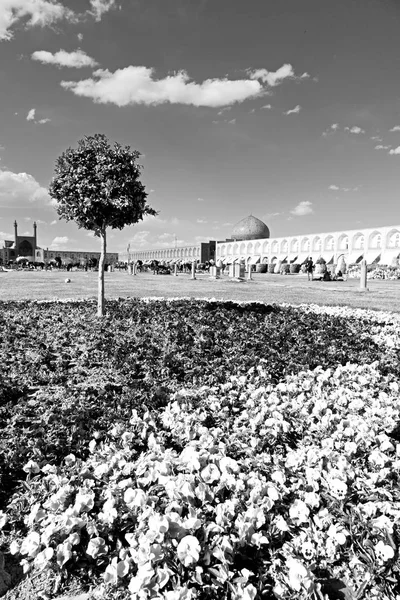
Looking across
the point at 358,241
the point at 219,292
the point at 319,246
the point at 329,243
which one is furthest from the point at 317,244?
the point at 219,292

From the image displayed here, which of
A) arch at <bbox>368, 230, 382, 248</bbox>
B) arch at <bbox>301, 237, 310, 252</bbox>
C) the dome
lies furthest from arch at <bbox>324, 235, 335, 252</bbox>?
the dome

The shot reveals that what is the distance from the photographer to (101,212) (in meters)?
8.18

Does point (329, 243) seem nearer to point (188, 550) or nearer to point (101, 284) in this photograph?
point (101, 284)

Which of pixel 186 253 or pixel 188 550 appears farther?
pixel 186 253

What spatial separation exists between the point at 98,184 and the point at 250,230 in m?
108

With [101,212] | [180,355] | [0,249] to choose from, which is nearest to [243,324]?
[180,355]

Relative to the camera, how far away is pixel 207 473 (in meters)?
2.50

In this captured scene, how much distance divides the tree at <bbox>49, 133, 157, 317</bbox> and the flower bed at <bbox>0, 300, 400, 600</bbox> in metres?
3.61

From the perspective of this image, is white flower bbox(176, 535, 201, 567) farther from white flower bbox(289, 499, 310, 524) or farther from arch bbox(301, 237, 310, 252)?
arch bbox(301, 237, 310, 252)

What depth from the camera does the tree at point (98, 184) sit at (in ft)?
25.8

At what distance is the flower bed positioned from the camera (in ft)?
6.54

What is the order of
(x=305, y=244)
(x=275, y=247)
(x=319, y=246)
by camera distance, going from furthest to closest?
(x=275, y=247) < (x=305, y=244) < (x=319, y=246)

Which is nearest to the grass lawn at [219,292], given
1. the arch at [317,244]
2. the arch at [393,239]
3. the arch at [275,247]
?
the arch at [393,239]

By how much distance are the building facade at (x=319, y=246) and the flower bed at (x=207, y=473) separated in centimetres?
5855
